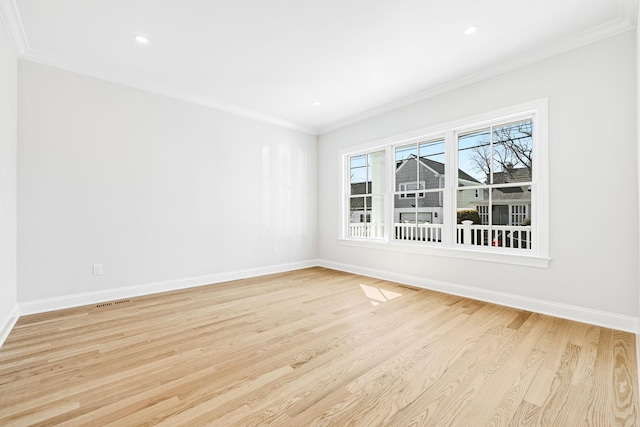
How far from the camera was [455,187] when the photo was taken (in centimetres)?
390

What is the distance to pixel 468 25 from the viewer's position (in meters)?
2.66

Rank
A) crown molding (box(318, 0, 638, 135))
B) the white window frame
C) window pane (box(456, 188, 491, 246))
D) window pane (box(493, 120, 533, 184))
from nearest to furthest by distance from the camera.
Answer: crown molding (box(318, 0, 638, 135)), window pane (box(493, 120, 533, 184)), window pane (box(456, 188, 491, 246)), the white window frame

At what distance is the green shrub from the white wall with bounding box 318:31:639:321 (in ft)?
2.00

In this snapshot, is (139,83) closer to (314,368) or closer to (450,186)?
(314,368)

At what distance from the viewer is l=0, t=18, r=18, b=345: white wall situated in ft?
8.21

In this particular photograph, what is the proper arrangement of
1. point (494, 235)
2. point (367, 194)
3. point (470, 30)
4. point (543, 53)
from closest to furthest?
point (470, 30) → point (543, 53) → point (494, 235) → point (367, 194)

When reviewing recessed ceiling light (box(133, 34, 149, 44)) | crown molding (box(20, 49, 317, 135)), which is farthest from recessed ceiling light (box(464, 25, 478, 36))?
crown molding (box(20, 49, 317, 135))

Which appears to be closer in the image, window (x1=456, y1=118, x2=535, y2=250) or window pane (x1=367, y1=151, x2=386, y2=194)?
window (x1=456, y1=118, x2=535, y2=250)

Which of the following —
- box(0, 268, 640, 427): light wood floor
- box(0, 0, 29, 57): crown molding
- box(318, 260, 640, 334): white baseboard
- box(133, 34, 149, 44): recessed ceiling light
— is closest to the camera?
box(0, 268, 640, 427): light wood floor

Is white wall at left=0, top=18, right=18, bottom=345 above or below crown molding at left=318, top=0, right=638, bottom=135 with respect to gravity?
below

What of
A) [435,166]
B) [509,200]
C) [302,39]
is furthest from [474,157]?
[302,39]

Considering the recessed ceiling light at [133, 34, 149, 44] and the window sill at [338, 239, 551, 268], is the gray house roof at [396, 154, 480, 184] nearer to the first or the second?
the window sill at [338, 239, 551, 268]

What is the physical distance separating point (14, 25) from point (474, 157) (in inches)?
195

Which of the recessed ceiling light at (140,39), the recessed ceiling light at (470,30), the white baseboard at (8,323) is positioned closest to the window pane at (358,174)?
the recessed ceiling light at (470,30)
